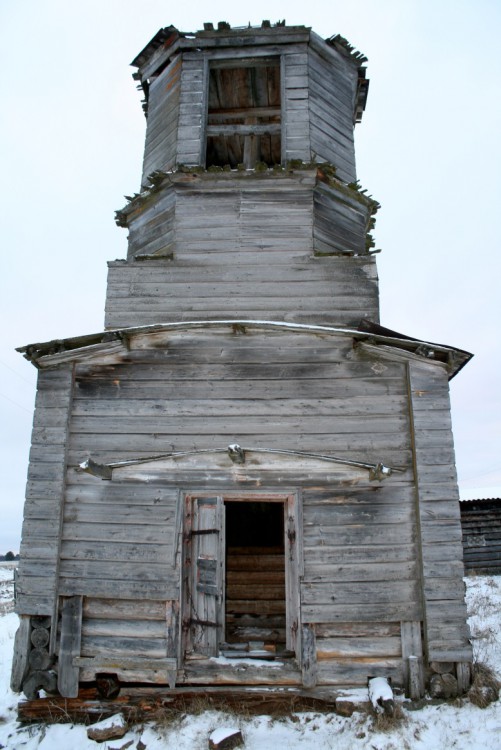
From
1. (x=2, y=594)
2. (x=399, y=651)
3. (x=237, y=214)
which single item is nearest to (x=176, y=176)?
(x=237, y=214)

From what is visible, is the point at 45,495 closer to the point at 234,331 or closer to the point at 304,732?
the point at 234,331

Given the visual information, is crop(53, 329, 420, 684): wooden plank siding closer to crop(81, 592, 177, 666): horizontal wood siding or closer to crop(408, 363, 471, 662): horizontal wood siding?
crop(81, 592, 177, 666): horizontal wood siding

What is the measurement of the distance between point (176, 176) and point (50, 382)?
4061mm

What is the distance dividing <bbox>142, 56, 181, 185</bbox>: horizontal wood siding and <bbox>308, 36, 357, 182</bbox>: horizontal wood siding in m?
2.52

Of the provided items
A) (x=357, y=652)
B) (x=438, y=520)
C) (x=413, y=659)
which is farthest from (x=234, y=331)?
(x=413, y=659)

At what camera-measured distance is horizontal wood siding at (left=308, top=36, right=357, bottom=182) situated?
10.5 metres

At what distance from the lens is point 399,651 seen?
7223 millimetres

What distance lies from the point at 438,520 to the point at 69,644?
498 cm

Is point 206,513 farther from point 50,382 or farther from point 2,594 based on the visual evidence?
point 2,594

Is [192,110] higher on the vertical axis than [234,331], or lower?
higher

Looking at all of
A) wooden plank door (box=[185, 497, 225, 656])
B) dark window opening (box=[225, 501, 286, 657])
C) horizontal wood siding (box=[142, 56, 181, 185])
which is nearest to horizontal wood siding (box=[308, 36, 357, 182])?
horizontal wood siding (box=[142, 56, 181, 185])

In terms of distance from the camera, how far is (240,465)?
7.73 metres

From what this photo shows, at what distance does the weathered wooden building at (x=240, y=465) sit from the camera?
727cm

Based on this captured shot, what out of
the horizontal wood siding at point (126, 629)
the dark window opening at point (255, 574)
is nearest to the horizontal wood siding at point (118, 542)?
the horizontal wood siding at point (126, 629)
